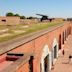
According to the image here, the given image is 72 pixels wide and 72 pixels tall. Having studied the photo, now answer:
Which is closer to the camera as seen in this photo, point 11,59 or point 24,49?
point 11,59

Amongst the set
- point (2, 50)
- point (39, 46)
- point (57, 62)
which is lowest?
point (57, 62)

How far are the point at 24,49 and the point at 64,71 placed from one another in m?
6.83

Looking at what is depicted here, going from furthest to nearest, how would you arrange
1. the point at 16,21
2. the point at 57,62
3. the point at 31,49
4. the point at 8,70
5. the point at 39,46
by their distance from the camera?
the point at 16,21
the point at 57,62
the point at 39,46
the point at 31,49
the point at 8,70

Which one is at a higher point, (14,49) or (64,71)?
(14,49)

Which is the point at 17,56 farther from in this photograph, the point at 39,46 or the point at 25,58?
the point at 39,46

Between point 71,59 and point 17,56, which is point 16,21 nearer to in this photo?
point 71,59

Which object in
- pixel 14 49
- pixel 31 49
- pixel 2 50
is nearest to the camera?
pixel 2 50

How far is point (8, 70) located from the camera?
377cm

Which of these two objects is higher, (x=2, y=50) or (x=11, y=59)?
(x=2, y=50)

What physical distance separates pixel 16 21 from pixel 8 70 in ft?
55.0

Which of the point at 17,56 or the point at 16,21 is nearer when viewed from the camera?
the point at 17,56

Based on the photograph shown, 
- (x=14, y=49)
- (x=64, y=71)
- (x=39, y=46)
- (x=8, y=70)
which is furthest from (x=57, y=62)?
(x=8, y=70)

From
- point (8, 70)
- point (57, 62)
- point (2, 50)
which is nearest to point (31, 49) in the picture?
point (2, 50)

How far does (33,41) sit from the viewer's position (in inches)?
309
